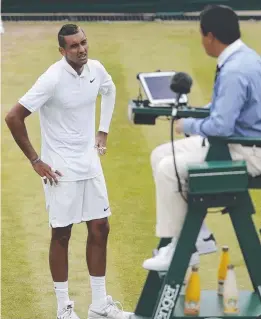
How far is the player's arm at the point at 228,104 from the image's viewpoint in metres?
7.04

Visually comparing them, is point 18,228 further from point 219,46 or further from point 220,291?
point 219,46

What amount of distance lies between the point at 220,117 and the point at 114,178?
16.7 feet

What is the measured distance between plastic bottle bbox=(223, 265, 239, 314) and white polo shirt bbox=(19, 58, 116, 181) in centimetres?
144

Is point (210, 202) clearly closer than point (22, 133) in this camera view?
Yes

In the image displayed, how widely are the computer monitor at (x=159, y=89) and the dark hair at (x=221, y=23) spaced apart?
0.39 meters

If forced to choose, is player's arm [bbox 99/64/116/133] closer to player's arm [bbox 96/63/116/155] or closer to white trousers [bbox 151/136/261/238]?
player's arm [bbox 96/63/116/155]

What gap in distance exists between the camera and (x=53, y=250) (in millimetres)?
8523

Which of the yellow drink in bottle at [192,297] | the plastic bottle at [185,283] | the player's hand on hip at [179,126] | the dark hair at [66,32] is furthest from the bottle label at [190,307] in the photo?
the dark hair at [66,32]

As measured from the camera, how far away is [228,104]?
7.04m

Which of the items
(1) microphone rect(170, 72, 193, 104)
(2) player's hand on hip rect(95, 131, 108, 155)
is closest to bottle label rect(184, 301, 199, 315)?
(1) microphone rect(170, 72, 193, 104)

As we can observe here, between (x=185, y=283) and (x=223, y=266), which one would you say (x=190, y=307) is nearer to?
(x=185, y=283)

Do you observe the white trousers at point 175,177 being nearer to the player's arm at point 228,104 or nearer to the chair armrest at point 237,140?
the chair armrest at point 237,140

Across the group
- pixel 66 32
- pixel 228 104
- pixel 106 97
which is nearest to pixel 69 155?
pixel 106 97

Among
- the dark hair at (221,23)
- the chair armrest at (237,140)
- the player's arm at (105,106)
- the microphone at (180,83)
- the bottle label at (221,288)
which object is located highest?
the dark hair at (221,23)
